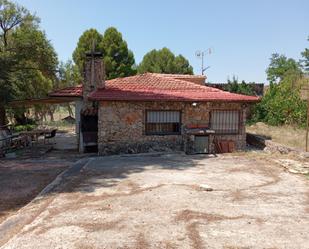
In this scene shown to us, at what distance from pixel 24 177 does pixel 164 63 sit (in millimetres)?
37818

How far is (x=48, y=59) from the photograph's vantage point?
27.4m

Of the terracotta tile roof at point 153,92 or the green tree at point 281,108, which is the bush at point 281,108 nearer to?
the green tree at point 281,108

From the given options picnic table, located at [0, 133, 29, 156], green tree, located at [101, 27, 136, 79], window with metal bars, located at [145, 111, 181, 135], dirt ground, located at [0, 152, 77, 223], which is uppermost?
green tree, located at [101, 27, 136, 79]

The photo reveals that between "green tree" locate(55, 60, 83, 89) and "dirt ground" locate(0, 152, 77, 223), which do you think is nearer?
"dirt ground" locate(0, 152, 77, 223)

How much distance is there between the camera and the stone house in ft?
50.3

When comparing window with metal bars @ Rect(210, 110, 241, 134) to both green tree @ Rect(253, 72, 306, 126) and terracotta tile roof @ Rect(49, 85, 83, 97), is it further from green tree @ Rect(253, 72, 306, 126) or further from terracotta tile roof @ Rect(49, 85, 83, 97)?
green tree @ Rect(253, 72, 306, 126)

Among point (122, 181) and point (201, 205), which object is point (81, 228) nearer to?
point (201, 205)

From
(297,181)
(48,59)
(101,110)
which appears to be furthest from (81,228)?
(48,59)

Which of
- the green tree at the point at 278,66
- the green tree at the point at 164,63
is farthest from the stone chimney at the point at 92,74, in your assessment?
the green tree at the point at 278,66

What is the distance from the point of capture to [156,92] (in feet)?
54.8

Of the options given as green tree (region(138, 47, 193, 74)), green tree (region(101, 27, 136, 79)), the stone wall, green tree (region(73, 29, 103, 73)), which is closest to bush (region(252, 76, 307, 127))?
the stone wall

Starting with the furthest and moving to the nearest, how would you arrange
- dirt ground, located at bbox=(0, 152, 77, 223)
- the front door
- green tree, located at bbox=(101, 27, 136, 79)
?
green tree, located at bbox=(101, 27, 136, 79) → the front door → dirt ground, located at bbox=(0, 152, 77, 223)

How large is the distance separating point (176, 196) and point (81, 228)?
283cm

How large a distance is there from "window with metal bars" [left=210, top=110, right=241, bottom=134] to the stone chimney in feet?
19.1
